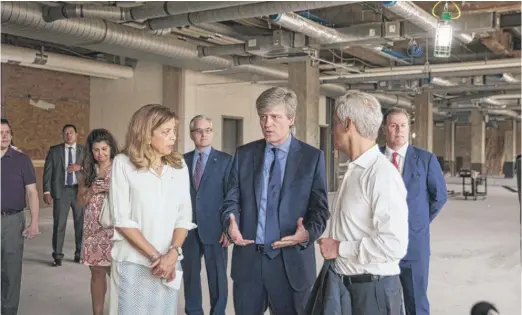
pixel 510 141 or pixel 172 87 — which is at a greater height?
pixel 172 87

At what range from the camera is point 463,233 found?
754 cm

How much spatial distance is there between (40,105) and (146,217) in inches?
341

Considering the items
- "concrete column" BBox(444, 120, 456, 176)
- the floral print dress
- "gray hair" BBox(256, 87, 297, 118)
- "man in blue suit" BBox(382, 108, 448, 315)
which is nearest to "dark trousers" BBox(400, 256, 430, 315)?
"man in blue suit" BBox(382, 108, 448, 315)

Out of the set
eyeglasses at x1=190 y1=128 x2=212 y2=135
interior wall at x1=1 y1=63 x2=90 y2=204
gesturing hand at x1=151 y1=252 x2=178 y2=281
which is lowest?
gesturing hand at x1=151 y1=252 x2=178 y2=281

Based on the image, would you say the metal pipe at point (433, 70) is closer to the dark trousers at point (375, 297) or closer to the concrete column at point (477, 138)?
the dark trousers at point (375, 297)

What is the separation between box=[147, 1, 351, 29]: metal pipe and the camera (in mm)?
4905

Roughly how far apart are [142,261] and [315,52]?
6283mm

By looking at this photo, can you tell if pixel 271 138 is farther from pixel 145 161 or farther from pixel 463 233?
pixel 463 233

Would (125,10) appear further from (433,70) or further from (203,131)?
(433,70)

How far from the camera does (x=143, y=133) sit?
1.94 metres

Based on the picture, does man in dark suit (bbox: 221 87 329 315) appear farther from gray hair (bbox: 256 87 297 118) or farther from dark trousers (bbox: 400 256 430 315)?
dark trousers (bbox: 400 256 430 315)

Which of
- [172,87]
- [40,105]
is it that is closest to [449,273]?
[172,87]

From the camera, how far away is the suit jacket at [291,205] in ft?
6.81

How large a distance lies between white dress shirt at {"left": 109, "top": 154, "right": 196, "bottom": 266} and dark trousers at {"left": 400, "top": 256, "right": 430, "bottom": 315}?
1.35 metres
